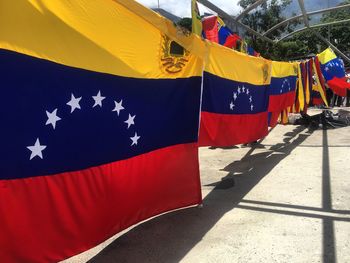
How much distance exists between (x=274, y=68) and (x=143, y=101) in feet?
18.6

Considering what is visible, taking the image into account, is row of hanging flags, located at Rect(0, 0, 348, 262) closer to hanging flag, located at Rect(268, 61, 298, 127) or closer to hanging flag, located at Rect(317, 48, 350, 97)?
hanging flag, located at Rect(268, 61, 298, 127)

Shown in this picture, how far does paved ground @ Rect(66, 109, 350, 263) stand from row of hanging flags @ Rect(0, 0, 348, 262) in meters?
0.32

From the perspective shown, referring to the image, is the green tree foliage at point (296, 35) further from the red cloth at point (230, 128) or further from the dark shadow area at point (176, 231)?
the dark shadow area at point (176, 231)

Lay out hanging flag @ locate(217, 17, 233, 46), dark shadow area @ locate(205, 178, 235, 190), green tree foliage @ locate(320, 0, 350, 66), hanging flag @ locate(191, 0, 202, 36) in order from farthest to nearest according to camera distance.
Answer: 1. green tree foliage @ locate(320, 0, 350, 66)
2. hanging flag @ locate(217, 17, 233, 46)
3. dark shadow area @ locate(205, 178, 235, 190)
4. hanging flag @ locate(191, 0, 202, 36)

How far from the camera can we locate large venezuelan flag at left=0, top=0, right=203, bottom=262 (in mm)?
2949

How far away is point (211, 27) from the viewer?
711 cm

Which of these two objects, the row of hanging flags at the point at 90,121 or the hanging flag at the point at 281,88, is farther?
the hanging flag at the point at 281,88

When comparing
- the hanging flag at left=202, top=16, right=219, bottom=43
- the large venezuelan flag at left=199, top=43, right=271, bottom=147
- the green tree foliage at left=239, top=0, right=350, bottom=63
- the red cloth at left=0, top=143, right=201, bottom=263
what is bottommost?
the red cloth at left=0, top=143, right=201, bottom=263

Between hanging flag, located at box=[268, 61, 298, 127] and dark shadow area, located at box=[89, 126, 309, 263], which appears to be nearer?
dark shadow area, located at box=[89, 126, 309, 263]

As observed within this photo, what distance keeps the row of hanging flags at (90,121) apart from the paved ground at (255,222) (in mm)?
315

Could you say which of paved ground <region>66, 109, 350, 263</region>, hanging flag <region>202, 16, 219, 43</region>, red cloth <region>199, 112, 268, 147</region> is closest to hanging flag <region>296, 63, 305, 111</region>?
red cloth <region>199, 112, 268, 147</region>

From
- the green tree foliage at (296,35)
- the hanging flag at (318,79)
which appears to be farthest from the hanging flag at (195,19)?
the green tree foliage at (296,35)

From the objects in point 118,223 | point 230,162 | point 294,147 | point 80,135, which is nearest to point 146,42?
point 80,135

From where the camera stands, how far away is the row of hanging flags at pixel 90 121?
2961mm
